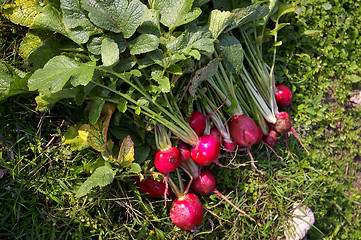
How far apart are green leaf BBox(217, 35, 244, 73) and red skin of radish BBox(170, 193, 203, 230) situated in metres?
1.04

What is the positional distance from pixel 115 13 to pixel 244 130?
1.29 meters

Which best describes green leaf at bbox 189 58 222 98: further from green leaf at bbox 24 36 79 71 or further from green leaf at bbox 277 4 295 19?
green leaf at bbox 277 4 295 19

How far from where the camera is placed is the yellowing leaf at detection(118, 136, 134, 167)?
2.00 metres

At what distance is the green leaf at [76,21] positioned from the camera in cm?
170

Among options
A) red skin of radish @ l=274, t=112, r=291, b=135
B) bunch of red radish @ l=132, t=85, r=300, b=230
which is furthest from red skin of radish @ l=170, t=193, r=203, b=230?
red skin of radish @ l=274, t=112, r=291, b=135

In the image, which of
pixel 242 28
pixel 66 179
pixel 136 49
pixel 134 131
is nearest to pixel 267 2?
pixel 242 28

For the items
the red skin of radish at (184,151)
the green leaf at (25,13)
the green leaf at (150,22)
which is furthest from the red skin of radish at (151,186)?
the green leaf at (25,13)

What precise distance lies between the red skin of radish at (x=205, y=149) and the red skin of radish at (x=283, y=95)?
792 millimetres

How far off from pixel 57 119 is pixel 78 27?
0.82 metres

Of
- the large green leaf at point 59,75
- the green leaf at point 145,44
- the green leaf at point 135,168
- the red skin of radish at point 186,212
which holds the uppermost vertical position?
the large green leaf at point 59,75

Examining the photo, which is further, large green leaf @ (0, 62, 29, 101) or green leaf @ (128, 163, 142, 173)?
green leaf @ (128, 163, 142, 173)

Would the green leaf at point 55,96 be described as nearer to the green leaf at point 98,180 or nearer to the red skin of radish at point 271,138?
the green leaf at point 98,180

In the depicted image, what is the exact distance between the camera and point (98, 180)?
1.83m

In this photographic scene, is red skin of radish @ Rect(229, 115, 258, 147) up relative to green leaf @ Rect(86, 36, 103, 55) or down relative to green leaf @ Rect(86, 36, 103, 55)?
down
